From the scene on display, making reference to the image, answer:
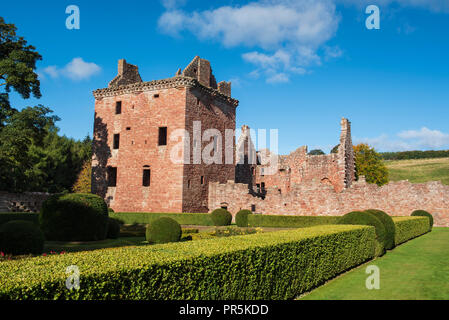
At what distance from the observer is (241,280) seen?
20.0 ft

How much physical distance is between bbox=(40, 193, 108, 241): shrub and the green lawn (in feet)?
34.9

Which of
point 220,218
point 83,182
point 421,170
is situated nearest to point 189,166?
point 220,218

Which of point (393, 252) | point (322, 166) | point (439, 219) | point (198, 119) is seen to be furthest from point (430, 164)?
point (393, 252)

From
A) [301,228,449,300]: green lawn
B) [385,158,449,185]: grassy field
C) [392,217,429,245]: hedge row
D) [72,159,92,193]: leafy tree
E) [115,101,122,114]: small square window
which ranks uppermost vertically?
[115,101,122,114]: small square window

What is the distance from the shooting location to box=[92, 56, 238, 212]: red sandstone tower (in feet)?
95.3

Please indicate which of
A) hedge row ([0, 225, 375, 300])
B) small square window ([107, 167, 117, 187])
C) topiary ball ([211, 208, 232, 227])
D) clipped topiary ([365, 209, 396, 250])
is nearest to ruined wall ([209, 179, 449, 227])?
topiary ball ([211, 208, 232, 227])

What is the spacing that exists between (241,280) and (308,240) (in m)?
2.68

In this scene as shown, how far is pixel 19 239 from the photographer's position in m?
10.7

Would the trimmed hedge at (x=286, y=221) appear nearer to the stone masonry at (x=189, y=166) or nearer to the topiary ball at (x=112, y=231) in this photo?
the stone masonry at (x=189, y=166)

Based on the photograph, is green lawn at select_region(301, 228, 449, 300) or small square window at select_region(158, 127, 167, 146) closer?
green lawn at select_region(301, 228, 449, 300)

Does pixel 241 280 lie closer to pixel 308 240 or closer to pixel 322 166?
pixel 308 240

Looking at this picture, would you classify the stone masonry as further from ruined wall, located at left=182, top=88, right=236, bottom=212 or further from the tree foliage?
the tree foliage

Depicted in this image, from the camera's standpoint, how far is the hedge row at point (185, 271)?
3.91m

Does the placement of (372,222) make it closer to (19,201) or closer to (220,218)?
(220,218)
